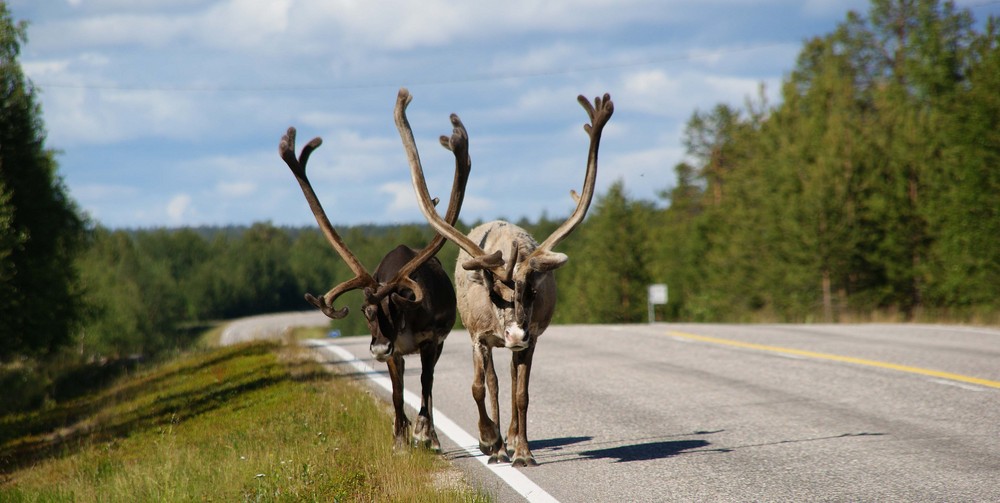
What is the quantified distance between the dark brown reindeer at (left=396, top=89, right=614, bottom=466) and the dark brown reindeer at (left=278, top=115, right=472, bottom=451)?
26 centimetres

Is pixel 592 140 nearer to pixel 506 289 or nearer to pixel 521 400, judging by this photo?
pixel 506 289

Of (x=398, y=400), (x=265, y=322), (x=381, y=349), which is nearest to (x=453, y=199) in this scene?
(x=381, y=349)

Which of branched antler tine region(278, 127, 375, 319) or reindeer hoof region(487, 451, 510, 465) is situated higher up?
branched antler tine region(278, 127, 375, 319)

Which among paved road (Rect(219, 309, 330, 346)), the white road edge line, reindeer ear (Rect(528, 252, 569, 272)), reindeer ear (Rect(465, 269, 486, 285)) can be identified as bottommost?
paved road (Rect(219, 309, 330, 346))

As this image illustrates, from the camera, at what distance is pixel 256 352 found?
18.9 meters

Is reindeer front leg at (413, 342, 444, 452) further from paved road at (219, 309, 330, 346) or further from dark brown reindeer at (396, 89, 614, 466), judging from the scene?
paved road at (219, 309, 330, 346)

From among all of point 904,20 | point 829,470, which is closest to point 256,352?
point 829,470

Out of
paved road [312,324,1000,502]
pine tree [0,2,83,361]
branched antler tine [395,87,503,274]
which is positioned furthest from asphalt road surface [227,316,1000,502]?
pine tree [0,2,83,361]

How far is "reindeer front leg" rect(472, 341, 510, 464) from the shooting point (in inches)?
293

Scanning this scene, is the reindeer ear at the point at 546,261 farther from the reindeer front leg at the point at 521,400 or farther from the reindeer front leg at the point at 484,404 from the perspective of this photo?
the reindeer front leg at the point at 484,404

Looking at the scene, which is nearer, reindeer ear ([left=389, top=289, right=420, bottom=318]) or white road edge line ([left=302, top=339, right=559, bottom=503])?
white road edge line ([left=302, top=339, right=559, bottom=503])

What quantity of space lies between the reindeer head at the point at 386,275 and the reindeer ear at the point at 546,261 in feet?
3.19

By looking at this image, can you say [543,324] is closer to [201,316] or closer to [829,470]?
[829,470]

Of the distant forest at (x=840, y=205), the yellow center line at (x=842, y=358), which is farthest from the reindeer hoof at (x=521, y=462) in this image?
the distant forest at (x=840, y=205)
